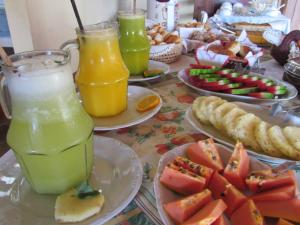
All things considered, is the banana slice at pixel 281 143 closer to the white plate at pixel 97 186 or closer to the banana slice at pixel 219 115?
the banana slice at pixel 219 115

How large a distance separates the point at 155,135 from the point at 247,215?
335mm

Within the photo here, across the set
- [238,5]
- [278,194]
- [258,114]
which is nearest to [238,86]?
[258,114]

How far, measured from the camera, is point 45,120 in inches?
17.9

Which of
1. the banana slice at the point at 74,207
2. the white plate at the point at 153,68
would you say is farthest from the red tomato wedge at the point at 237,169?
the white plate at the point at 153,68

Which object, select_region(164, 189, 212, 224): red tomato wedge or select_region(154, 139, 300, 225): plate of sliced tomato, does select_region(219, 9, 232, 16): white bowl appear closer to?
select_region(154, 139, 300, 225): plate of sliced tomato

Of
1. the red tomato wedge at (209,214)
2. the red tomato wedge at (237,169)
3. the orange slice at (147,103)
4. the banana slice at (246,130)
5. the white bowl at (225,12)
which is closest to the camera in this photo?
the red tomato wedge at (209,214)

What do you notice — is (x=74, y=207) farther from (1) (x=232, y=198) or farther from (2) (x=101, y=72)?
(2) (x=101, y=72)

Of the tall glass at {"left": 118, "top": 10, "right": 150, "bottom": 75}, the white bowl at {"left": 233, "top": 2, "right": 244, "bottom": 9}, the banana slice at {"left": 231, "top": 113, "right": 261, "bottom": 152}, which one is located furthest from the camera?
the white bowl at {"left": 233, "top": 2, "right": 244, "bottom": 9}

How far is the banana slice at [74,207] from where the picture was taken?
419mm

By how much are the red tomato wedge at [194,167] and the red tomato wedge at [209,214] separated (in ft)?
0.20

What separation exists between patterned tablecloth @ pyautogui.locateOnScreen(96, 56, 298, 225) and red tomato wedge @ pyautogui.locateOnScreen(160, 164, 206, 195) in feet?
0.16

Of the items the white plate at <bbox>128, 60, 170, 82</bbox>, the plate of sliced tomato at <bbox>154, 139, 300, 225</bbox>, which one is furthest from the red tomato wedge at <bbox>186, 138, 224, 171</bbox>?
the white plate at <bbox>128, 60, 170, 82</bbox>

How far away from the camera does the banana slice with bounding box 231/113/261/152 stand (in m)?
0.58

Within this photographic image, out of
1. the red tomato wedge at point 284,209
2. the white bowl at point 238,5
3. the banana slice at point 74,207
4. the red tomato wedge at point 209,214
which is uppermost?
the white bowl at point 238,5
